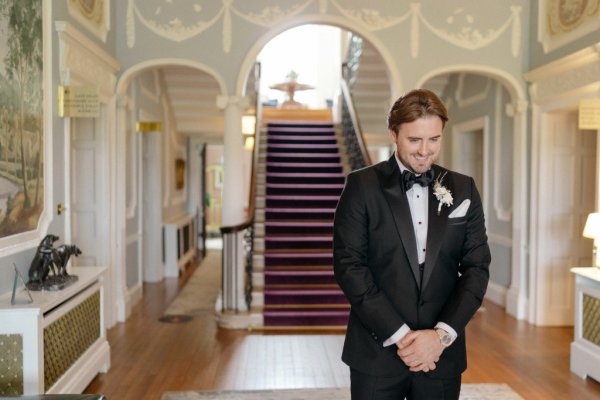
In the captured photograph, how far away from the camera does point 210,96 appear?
9523mm

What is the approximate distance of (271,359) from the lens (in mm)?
5145

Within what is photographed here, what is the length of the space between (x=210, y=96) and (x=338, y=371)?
6.00 metres

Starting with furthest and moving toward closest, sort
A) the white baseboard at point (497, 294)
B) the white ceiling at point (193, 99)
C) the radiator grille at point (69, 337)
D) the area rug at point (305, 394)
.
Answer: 1. the white ceiling at point (193, 99)
2. the white baseboard at point (497, 294)
3. the area rug at point (305, 394)
4. the radiator grille at point (69, 337)

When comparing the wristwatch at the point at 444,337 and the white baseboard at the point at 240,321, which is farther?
the white baseboard at the point at 240,321

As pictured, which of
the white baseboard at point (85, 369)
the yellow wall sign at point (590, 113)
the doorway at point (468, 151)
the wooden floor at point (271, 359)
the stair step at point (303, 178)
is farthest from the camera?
the doorway at point (468, 151)

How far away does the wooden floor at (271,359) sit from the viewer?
4488 millimetres

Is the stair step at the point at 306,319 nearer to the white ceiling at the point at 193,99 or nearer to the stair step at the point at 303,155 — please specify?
the stair step at the point at 303,155

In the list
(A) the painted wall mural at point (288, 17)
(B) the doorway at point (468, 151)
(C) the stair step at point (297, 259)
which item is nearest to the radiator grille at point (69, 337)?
(C) the stair step at point (297, 259)

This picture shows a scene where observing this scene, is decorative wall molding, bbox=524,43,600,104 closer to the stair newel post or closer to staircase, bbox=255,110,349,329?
staircase, bbox=255,110,349,329

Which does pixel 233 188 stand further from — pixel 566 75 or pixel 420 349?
pixel 420 349

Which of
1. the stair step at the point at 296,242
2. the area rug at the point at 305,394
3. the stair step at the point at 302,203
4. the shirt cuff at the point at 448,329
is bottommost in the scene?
the area rug at the point at 305,394

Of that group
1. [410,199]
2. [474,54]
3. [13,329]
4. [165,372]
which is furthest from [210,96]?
[410,199]

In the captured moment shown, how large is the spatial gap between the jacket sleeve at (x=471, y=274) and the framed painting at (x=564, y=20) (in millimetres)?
4264

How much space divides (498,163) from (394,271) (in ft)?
20.4
